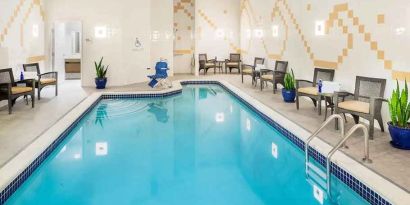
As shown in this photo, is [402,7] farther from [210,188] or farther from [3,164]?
[3,164]

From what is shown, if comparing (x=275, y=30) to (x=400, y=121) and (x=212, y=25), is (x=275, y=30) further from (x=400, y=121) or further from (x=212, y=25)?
(x=400, y=121)

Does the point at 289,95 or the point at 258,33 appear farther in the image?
the point at 258,33

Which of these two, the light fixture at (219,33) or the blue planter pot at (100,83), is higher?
the light fixture at (219,33)

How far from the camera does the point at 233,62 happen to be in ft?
47.5

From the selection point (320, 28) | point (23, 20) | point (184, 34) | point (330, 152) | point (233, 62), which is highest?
point (184, 34)

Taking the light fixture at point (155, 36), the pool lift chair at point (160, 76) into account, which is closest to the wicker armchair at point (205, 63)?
the light fixture at point (155, 36)

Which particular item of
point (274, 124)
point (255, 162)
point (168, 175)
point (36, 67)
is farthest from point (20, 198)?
point (36, 67)

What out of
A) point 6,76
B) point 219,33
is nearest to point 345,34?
point 6,76

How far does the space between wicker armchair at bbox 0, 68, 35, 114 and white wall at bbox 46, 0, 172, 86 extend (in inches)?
132

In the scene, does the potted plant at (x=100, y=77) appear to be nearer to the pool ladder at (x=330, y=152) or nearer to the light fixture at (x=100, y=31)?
the light fixture at (x=100, y=31)

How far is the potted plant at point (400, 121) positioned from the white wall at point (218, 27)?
1077 centimetres

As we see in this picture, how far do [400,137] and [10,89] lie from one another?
6.28 m

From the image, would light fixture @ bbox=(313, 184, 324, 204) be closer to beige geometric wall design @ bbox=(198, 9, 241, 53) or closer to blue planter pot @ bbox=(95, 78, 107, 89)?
blue planter pot @ bbox=(95, 78, 107, 89)

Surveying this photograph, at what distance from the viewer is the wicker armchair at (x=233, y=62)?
566 inches
